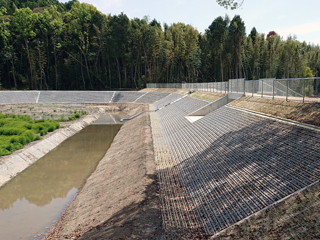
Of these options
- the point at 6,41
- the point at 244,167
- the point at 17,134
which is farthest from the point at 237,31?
the point at 6,41

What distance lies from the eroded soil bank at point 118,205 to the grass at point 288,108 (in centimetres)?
668

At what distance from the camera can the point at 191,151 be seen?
15352 mm

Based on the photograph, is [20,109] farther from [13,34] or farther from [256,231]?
[256,231]

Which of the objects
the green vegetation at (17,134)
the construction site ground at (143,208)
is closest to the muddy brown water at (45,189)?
the construction site ground at (143,208)

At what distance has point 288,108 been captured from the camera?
44.0ft

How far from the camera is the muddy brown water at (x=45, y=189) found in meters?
11.9

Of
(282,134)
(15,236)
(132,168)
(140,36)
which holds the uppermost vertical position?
(140,36)

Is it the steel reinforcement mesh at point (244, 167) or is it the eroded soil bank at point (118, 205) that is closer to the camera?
the steel reinforcement mesh at point (244, 167)

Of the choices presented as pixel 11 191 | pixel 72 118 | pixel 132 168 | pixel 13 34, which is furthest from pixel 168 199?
pixel 13 34

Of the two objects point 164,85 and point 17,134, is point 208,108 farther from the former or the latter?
point 164,85

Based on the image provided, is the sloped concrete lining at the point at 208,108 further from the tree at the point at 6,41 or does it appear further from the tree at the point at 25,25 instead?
the tree at the point at 6,41

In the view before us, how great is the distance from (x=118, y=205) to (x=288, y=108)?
30.0 feet

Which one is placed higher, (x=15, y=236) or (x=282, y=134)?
(x=282, y=134)

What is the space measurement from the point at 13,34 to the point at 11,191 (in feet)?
195
